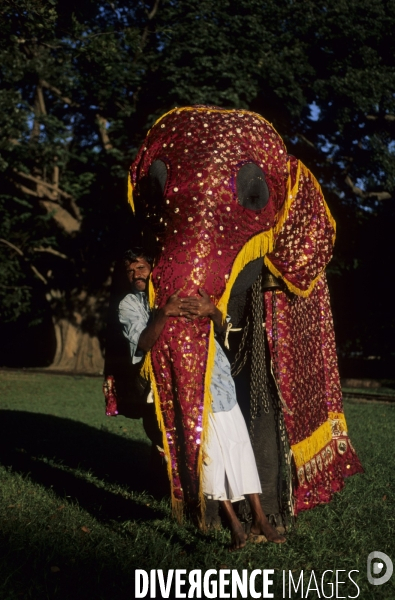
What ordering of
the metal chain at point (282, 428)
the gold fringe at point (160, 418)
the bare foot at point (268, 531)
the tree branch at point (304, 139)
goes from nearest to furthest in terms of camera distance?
1. the gold fringe at point (160, 418)
2. the bare foot at point (268, 531)
3. the metal chain at point (282, 428)
4. the tree branch at point (304, 139)

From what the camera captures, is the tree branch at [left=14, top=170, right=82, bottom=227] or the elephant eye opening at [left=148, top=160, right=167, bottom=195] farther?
the tree branch at [left=14, top=170, right=82, bottom=227]

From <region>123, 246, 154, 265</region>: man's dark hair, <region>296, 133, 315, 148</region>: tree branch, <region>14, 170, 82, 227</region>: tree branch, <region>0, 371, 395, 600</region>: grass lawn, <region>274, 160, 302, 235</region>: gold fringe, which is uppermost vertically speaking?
<region>296, 133, 315, 148</region>: tree branch

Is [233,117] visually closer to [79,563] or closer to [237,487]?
[237,487]

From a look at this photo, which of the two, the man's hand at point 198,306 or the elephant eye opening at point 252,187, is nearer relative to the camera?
the man's hand at point 198,306

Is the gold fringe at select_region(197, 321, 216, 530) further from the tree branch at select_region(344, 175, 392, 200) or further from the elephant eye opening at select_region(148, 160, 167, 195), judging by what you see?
the tree branch at select_region(344, 175, 392, 200)

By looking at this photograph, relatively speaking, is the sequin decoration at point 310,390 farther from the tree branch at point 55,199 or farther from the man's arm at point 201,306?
the tree branch at point 55,199

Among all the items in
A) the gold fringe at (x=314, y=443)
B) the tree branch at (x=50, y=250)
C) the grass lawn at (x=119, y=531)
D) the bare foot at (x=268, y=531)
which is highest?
the tree branch at (x=50, y=250)

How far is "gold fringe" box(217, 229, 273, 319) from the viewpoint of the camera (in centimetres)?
400

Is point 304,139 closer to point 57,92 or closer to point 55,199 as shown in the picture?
point 57,92

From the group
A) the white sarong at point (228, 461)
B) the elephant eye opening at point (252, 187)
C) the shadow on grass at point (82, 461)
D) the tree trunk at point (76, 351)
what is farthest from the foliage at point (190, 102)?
the white sarong at point (228, 461)

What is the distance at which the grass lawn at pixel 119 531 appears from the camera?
12.2 feet

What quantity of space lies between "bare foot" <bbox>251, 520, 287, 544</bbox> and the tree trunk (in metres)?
18.6

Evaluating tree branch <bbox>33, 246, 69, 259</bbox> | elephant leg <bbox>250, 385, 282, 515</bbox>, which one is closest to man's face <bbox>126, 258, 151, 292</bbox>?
elephant leg <bbox>250, 385, 282, 515</bbox>

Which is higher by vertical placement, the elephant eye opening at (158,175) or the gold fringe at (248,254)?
the elephant eye opening at (158,175)
